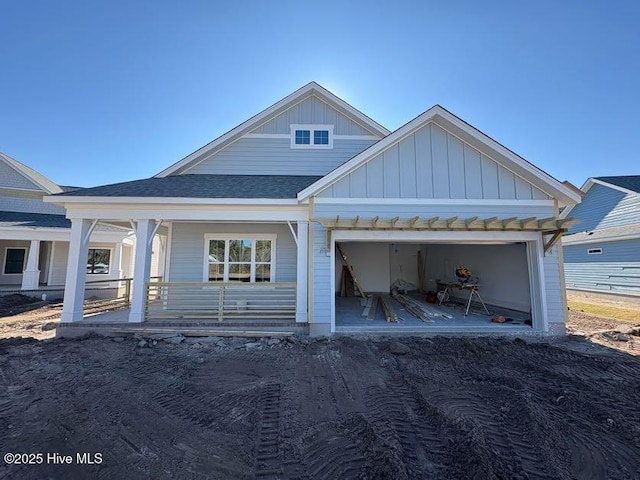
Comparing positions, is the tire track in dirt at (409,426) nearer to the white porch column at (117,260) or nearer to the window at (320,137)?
the window at (320,137)

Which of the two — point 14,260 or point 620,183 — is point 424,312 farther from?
point 14,260

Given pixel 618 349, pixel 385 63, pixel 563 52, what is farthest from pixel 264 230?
pixel 563 52

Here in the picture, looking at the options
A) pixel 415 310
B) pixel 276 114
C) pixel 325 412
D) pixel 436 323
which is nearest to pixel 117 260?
pixel 276 114

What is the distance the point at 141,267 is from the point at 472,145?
923 cm

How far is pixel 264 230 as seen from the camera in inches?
355

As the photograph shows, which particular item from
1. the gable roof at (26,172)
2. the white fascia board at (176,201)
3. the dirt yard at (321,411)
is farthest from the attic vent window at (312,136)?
the gable roof at (26,172)

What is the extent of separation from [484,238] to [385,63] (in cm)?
674

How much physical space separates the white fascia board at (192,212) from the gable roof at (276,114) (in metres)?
3.04

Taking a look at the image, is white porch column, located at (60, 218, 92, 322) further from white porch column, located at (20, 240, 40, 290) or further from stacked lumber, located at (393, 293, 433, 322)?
white porch column, located at (20, 240, 40, 290)

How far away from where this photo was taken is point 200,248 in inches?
354

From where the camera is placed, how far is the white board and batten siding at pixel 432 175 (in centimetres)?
707

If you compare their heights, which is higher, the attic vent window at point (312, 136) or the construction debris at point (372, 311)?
the attic vent window at point (312, 136)

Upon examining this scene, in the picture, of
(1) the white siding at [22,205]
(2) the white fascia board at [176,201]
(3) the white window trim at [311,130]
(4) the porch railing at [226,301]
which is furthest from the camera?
(1) the white siding at [22,205]

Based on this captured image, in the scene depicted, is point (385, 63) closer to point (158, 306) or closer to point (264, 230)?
point (264, 230)
